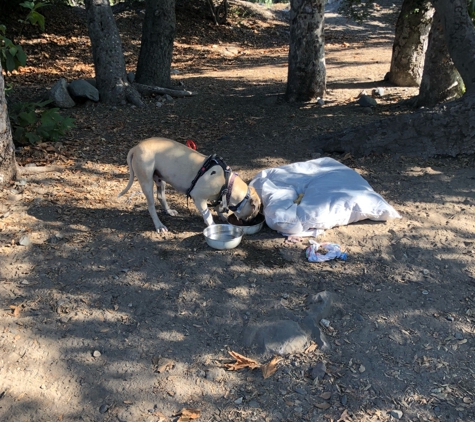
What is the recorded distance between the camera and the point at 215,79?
11.7 meters

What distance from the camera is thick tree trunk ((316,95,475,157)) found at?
6258 mm

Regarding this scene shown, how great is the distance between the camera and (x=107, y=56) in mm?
8852

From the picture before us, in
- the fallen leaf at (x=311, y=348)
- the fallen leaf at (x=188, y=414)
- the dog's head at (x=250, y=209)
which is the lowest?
the fallen leaf at (x=188, y=414)

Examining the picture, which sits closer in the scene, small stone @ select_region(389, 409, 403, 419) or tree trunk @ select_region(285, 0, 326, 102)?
small stone @ select_region(389, 409, 403, 419)

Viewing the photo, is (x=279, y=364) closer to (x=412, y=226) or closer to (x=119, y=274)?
(x=119, y=274)

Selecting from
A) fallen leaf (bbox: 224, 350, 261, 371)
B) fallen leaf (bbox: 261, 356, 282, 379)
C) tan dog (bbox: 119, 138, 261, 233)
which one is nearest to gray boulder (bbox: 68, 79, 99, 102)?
tan dog (bbox: 119, 138, 261, 233)

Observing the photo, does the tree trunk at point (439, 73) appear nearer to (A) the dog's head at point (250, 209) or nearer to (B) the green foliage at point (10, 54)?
(A) the dog's head at point (250, 209)

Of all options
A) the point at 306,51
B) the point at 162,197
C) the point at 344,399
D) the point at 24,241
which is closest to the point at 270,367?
the point at 344,399

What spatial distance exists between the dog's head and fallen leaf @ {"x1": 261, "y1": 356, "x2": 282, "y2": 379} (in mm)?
1747

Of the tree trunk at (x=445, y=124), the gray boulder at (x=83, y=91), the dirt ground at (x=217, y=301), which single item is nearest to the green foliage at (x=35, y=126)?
the dirt ground at (x=217, y=301)

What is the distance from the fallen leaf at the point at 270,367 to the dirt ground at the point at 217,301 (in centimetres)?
4

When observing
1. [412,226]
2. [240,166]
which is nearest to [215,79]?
[240,166]

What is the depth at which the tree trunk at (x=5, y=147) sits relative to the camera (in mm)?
5566

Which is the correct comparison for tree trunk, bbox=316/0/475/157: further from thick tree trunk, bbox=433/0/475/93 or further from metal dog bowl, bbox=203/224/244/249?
metal dog bowl, bbox=203/224/244/249
